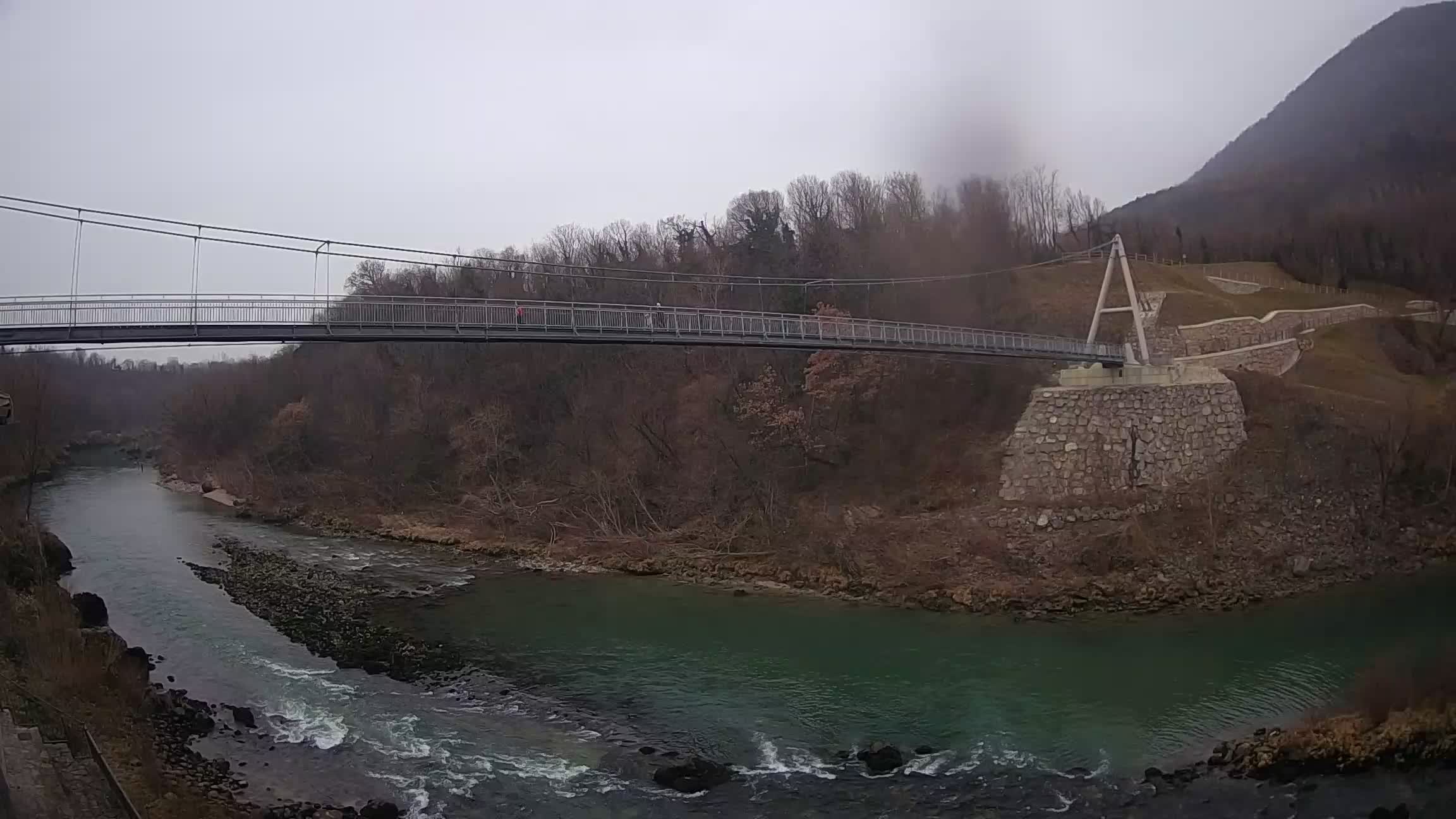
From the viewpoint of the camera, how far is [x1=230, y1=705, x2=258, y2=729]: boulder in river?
44.2 ft

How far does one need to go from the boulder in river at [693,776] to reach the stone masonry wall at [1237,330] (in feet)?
79.9

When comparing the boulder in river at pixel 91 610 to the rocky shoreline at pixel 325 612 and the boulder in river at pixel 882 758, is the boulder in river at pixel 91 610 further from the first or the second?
the boulder in river at pixel 882 758

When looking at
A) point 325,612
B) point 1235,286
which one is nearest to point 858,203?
point 1235,286

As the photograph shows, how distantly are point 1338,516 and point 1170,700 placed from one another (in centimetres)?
1136

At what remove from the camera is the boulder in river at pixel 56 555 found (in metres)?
22.6

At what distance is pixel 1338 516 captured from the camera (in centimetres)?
2141

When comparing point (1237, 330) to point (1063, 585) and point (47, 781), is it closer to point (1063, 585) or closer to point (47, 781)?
point (1063, 585)

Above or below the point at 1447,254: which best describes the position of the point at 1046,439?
below

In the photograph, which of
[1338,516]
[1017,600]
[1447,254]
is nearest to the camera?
[1017,600]

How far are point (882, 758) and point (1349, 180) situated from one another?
183 ft

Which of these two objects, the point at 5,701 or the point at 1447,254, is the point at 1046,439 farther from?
the point at 1447,254

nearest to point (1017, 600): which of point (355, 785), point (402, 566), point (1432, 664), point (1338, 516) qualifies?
point (1432, 664)

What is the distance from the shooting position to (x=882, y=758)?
11898 mm

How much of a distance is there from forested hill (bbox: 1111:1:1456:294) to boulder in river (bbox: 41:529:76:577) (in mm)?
49185
